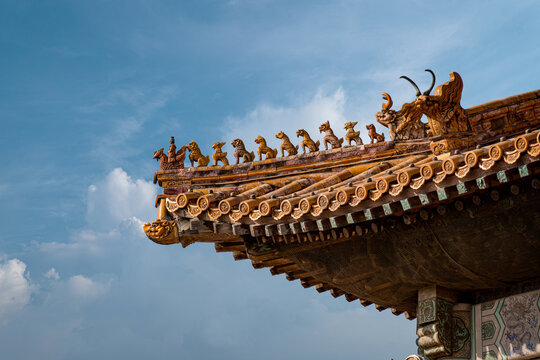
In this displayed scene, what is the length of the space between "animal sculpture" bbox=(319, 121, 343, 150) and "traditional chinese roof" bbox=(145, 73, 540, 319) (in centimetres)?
19

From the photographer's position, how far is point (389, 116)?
10.6m

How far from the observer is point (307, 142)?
37.8 feet

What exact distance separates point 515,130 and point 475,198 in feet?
6.85

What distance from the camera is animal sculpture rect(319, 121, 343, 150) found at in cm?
1134

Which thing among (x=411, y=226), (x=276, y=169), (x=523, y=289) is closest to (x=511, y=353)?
(x=523, y=289)

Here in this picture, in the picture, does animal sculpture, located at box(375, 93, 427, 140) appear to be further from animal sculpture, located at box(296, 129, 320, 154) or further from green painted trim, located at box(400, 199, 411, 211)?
green painted trim, located at box(400, 199, 411, 211)

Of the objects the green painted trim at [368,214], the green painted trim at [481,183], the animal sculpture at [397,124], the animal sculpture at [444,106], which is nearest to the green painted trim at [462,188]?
the green painted trim at [481,183]

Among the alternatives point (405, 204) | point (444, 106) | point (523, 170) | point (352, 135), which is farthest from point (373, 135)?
point (523, 170)

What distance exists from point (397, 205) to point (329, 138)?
3.08 metres

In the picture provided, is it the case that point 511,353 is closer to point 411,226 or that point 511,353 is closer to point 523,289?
point 523,289

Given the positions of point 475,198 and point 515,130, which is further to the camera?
point 515,130

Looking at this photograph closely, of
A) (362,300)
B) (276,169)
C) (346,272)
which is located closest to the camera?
(346,272)

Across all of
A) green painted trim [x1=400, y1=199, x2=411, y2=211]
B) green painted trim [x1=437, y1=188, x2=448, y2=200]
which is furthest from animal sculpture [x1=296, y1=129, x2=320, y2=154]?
green painted trim [x1=437, y1=188, x2=448, y2=200]

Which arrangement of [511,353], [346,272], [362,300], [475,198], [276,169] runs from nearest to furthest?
[475,198] < [511,353] < [346,272] < [276,169] < [362,300]
